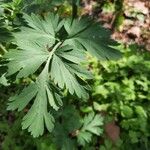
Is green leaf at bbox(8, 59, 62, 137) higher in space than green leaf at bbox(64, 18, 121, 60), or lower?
lower

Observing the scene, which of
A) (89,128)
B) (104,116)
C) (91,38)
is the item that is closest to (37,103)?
(91,38)

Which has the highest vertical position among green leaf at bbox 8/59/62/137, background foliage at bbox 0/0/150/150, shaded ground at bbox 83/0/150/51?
green leaf at bbox 8/59/62/137

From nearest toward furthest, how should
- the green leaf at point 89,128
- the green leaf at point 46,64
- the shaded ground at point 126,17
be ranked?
the green leaf at point 46,64, the green leaf at point 89,128, the shaded ground at point 126,17

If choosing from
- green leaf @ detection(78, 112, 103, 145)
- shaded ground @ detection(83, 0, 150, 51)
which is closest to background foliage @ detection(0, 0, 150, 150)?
green leaf @ detection(78, 112, 103, 145)

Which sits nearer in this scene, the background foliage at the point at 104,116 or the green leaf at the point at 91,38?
the green leaf at the point at 91,38

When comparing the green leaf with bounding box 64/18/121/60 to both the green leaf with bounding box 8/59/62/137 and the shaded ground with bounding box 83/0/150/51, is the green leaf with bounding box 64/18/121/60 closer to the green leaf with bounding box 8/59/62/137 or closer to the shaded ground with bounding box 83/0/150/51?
the green leaf with bounding box 8/59/62/137

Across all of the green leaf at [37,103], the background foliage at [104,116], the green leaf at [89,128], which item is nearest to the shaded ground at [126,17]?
the background foliage at [104,116]

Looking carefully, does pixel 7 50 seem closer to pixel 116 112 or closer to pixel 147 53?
pixel 116 112

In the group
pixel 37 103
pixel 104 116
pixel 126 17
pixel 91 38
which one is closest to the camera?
pixel 37 103

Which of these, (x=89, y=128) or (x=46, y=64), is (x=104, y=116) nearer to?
(x=89, y=128)

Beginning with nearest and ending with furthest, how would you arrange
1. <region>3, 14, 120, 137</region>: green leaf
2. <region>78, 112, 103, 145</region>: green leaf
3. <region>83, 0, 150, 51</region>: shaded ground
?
<region>3, 14, 120, 137</region>: green leaf < <region>78, 112, 103, 145</region>: green leaf < <region>83, 0, 150, 51</region>: shaded ground

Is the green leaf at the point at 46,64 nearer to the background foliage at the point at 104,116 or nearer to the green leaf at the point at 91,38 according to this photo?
the green leaf at the point at 91,38
